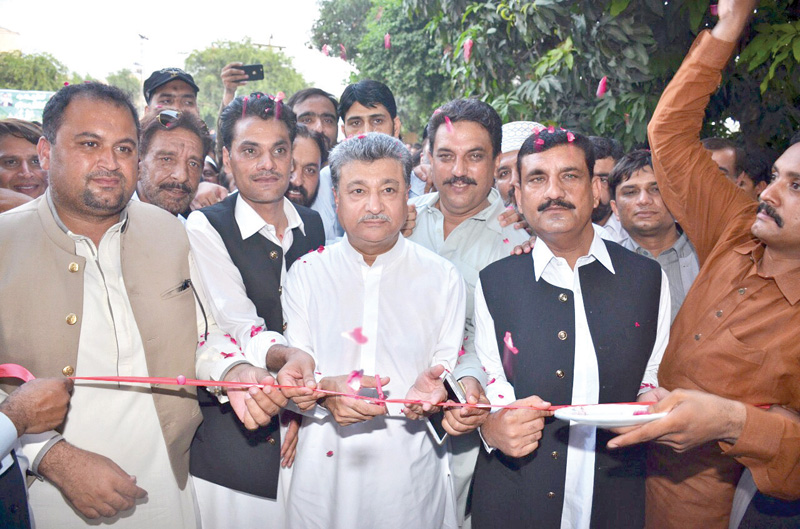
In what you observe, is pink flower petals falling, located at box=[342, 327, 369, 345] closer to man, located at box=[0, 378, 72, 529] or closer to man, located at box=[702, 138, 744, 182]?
man, located at box=[0, 378, 72, 529]

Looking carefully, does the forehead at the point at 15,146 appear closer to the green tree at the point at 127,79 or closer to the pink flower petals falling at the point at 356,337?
the pink flower petals falling at the point at 356,337

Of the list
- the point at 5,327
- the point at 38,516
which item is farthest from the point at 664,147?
the point at 38,516

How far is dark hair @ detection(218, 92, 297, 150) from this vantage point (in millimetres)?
3512

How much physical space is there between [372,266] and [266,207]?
2.60 feet

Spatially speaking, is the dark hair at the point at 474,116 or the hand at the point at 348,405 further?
the dark hair at the point at 474,116

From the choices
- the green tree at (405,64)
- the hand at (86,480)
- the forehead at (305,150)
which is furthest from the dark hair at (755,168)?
the green tree at (405,64)

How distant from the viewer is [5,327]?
2352mm

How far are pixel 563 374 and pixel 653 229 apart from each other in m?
1.60

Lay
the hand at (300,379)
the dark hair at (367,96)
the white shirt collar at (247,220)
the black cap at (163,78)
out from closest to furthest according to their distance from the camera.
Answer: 1. the hand at (300,379)
2. the white shirt collar at (247,220)
3. the dark hair at (367,96)
4. the black cap at (163,78)

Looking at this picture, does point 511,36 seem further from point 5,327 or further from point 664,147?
point 5,327

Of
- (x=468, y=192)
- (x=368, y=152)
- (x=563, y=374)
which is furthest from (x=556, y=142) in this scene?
(x=563, y=374)

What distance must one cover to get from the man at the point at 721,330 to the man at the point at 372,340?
41.1 inches

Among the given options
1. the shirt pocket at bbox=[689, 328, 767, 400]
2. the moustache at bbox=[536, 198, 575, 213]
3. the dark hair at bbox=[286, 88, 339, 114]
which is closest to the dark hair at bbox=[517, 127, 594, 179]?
the moustache at bbox=[536, 198, 575, 213]

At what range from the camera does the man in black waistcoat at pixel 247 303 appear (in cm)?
283
